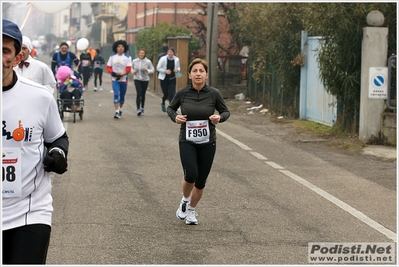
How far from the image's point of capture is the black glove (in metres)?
4.31

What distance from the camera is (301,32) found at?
20.5 meters

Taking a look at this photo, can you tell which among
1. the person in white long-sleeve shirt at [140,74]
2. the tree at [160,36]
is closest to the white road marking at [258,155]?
the person in white long-sleeve shirt at [140,74]

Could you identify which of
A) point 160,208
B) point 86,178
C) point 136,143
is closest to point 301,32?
point 136,143

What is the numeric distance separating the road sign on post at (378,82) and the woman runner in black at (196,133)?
7.50 m

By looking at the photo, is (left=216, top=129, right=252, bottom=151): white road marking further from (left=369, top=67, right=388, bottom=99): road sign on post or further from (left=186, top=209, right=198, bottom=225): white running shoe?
(left=186, top=209, right=198, bottom=225): white running shoe

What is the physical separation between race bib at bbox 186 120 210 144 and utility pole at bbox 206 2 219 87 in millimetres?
18861

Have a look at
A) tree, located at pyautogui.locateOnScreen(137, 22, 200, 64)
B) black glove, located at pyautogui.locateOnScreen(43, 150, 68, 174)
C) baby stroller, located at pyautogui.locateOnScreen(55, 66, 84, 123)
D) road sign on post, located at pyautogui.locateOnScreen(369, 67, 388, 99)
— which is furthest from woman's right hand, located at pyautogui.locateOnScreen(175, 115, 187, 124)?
tree, located at pyautogui.locateOnScreen(137, 22, 200, 64)

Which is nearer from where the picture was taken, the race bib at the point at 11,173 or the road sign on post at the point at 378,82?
the race bib at the point at 11,173

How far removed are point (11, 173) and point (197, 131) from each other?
13.3 feet

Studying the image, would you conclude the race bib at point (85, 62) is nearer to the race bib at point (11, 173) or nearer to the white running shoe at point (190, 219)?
the white running shoe at point (190, 219)

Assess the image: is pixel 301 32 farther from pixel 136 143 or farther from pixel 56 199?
pixel 56 199

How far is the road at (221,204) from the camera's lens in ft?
22.9

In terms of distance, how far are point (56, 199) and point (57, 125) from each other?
186 inches

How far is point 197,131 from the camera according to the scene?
8219mm
